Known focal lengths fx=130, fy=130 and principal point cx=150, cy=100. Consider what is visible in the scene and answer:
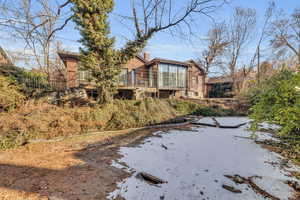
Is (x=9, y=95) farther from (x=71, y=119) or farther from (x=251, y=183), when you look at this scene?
(x=251, y=183)

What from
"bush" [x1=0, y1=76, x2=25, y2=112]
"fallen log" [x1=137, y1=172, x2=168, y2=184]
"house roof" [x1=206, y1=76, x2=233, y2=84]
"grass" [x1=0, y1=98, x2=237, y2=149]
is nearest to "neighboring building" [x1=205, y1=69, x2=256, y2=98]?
"house roof" [x1=206, y1=76, x2=233, y2=84]

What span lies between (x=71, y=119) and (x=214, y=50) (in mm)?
22234

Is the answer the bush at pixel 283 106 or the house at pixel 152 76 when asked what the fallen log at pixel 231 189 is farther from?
the house at pixel 152 76

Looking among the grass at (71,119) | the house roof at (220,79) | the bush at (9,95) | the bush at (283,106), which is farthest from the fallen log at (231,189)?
the house roof at (220,79)

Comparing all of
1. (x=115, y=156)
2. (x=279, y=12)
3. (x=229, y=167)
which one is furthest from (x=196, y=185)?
(x=279, y=12)

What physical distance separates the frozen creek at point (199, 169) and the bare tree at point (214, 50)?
19.4 meters

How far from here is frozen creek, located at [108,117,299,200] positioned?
2.11 m

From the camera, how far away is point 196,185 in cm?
229

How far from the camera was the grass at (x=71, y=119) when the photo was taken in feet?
15.3

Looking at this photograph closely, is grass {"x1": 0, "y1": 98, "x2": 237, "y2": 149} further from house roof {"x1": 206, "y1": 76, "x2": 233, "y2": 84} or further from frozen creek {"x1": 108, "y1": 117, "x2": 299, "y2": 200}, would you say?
house roof {"x1": 206, "y1": 76, "x2": 233, "y2": 84}

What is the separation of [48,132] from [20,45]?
25.3 ft

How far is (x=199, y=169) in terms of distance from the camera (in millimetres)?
2803

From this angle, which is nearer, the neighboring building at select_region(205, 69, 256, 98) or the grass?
the grass

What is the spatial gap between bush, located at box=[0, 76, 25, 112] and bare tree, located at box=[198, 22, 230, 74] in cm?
2184
